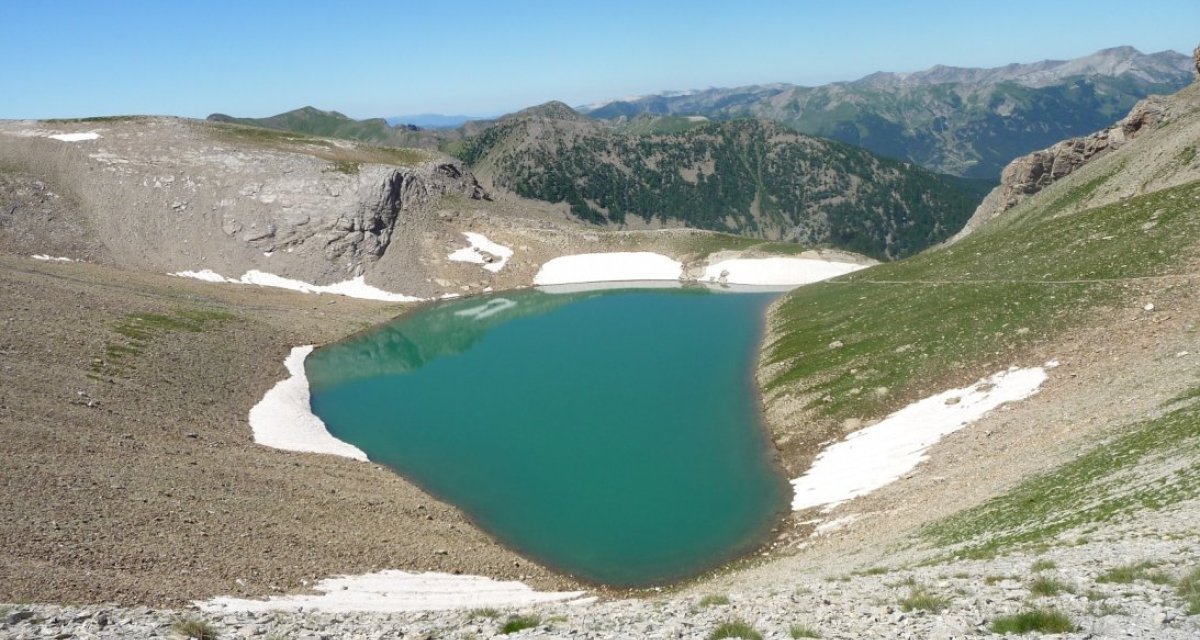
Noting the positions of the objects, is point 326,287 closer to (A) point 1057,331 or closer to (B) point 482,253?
(B) point 482,253

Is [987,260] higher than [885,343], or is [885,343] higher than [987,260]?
[987,260]

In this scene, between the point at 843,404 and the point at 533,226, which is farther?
the point at 533,226

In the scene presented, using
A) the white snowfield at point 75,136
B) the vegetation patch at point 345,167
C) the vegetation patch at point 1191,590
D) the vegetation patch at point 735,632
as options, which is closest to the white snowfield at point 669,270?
the vegetation patch at point 345,167

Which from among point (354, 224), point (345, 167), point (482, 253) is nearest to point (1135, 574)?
point (482, 253)

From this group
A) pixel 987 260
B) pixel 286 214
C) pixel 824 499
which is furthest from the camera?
pixel 286 214

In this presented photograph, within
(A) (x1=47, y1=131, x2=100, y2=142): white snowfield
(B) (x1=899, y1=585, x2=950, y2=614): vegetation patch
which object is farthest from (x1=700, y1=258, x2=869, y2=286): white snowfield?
(A) (x1=47, y1=131, x2=100, y2=142): white snowfield

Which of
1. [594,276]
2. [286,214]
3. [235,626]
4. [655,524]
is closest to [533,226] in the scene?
[594,276]

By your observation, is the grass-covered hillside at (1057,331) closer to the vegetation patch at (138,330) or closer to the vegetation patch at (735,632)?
the vegetation patch at (735,632)

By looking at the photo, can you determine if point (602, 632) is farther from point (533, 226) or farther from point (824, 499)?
point (533, 226)
